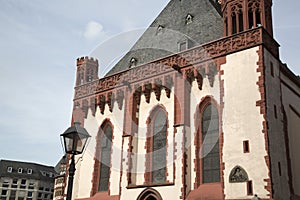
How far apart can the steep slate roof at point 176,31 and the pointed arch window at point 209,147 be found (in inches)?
199

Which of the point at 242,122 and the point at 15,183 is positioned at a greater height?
the point at 242,122

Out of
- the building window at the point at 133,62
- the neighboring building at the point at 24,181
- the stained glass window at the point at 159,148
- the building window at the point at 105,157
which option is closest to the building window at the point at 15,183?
the neighboring building at the point at 24,181

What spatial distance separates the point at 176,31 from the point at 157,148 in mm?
8248

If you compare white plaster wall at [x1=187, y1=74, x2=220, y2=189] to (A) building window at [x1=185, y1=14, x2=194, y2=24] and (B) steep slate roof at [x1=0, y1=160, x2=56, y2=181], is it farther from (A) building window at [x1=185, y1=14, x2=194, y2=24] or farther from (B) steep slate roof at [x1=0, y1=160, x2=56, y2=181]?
(B) steep slate roof at [x1=0, y1=160, x2=56, y2=181]

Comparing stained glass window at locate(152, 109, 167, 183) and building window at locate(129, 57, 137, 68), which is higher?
building window at locate(129, 57, 137, 68)

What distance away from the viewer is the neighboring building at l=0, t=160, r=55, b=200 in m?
76.0

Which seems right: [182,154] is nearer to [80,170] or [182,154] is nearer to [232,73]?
[232,73]

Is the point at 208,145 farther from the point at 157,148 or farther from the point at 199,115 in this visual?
the point at 157,148

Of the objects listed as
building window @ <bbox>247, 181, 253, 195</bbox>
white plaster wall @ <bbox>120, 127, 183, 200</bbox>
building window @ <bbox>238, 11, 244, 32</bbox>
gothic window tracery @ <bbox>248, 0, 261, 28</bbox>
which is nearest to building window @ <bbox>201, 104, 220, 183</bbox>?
white plaster wall @ <bbox>120, 127, 183, 200</bbox>

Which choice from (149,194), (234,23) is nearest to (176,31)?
(234,23)

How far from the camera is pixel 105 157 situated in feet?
79.3

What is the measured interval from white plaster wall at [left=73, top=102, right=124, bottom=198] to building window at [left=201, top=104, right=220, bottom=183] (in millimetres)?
5856

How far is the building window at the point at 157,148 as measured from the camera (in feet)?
68.3

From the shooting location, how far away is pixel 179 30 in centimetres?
2467
